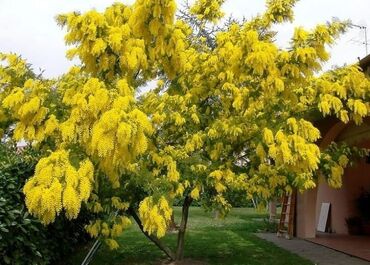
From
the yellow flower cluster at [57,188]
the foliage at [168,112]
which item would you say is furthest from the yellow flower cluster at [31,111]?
the yellow flower cluster at [57,188]

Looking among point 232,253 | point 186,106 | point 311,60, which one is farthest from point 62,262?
point 311,60

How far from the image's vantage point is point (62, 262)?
28.8 feet

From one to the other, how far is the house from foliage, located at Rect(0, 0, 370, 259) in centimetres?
354

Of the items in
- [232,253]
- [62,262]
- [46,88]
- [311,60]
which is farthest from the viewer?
[232,253]

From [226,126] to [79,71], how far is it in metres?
2.50

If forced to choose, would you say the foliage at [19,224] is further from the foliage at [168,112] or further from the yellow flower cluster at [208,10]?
the yellow flower cluster at [208,10]

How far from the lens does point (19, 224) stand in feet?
19.6

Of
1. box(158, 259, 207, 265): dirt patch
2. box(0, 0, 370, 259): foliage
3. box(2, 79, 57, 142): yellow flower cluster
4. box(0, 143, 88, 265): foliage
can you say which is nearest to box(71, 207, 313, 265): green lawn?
box(158, 259, 207, 265): dirt patch

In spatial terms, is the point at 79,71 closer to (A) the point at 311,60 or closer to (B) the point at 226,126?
(B) the point at 226,126

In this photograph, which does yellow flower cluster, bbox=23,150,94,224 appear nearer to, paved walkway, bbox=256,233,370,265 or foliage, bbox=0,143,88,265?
foliage, bbox=0,143,88,265

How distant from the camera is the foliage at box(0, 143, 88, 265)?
5.80 metres

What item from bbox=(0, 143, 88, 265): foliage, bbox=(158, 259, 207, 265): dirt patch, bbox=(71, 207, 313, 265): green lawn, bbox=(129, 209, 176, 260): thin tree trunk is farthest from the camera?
bbox=(71, 207, 313, 265): green lawn

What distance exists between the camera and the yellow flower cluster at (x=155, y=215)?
5.30 meters

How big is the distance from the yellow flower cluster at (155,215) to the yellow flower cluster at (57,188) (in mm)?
799
